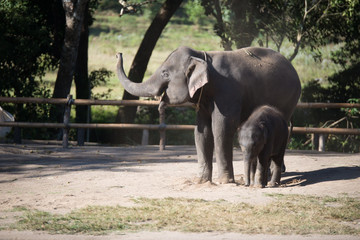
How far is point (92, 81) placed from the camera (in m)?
20.0

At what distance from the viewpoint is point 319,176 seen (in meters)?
9.43

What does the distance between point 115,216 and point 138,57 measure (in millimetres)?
11658

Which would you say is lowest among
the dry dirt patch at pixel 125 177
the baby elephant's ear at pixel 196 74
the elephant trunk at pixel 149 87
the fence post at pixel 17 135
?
the dry dirt patch at pixel 125 177

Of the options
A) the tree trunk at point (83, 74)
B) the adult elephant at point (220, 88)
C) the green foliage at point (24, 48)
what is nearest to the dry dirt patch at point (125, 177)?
the adult elephant at point (220, 88)

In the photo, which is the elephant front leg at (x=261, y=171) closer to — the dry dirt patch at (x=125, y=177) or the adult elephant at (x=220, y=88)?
the dry dirt patch at (x=125, y=177)

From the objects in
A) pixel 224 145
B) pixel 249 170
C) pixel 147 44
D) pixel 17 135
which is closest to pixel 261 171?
pixel 249 170

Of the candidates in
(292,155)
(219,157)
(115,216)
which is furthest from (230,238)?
(292,155)

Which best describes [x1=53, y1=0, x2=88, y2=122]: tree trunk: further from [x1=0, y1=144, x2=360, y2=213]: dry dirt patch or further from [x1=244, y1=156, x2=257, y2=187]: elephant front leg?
[x1=244, y1=156, x2=257, y2=187]: elephant front leg

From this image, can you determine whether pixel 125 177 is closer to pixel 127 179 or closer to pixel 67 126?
pixel 127 179

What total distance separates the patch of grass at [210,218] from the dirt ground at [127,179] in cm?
23

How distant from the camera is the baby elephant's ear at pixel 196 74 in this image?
8.09 m

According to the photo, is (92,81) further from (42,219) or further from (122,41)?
(122,41)

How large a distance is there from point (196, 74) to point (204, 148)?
1.30 meters

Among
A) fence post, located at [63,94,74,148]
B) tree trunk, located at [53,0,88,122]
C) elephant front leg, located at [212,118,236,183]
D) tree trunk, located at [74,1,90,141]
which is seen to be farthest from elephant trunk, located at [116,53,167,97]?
tree trunk, located at [74,1,90,141]
